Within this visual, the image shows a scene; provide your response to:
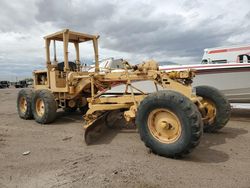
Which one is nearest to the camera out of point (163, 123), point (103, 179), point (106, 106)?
point (103, 179)

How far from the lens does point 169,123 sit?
177 inches

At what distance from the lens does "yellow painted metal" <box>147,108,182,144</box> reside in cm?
446

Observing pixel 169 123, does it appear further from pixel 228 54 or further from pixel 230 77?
pixel 228 54

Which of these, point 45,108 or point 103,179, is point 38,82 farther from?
point 103,179

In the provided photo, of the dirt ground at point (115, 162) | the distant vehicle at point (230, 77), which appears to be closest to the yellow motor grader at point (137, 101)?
the dirt ground at point (115, 162)

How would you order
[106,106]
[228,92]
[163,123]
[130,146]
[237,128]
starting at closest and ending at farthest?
[163,123] → [130,146] → [106,106] → [237,128] → [228,92]

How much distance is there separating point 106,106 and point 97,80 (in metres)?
→ 1.27

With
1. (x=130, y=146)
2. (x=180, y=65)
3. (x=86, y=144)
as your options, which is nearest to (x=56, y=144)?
(x=86, y=144)

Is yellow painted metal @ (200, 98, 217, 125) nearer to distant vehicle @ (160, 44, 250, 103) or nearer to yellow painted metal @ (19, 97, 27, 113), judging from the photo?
distant vehicle @ (160, 44, 250, 103)

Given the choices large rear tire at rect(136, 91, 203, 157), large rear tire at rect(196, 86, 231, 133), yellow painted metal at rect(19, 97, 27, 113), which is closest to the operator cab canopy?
yellow painted metal at rect(19, 97, 27, 113)

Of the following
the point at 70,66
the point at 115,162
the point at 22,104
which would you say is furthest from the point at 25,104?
the point at 115,162

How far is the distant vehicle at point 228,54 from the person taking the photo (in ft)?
31.1

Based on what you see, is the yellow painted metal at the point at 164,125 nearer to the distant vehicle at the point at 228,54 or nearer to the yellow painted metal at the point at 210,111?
the yellow painted metal at the point at 210,111

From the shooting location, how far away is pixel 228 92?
864 centimetres
